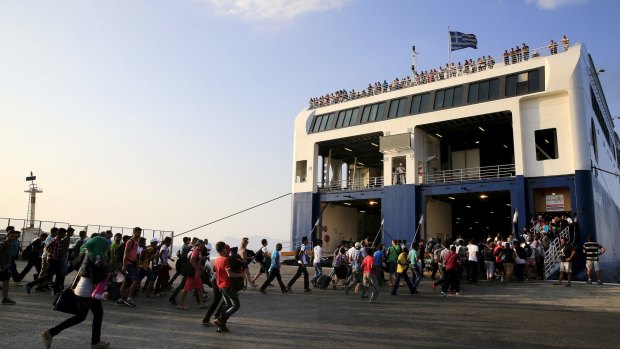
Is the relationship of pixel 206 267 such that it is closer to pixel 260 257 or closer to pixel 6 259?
pixel 260 257

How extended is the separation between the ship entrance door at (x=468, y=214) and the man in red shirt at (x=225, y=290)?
67.9ft

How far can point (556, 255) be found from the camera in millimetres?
19109

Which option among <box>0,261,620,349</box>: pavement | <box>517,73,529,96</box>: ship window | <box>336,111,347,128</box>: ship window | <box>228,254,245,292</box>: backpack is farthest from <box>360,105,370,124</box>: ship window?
<box>228,254,245,292</box>: backpack

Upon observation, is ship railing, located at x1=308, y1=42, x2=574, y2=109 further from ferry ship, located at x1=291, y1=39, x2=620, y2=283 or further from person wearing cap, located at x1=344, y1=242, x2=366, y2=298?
person wearing cap, located at x1=344, y1=242, x2=366, y2=298

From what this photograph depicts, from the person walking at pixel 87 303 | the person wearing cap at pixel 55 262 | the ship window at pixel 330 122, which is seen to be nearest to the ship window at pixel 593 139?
the ship window at pixel 330 122

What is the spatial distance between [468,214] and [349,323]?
114 ft

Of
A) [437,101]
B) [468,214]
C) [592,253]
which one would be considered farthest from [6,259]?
[468,214]

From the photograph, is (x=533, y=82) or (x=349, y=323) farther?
(x=533, y=82)

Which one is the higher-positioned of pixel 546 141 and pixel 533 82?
pixel 533 82

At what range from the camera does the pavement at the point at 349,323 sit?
7145 millimetres

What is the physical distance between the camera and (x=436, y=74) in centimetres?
2997

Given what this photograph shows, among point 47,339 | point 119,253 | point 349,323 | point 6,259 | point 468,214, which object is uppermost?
point 468,214

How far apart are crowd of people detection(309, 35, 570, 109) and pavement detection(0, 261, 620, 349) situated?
56.4 ft

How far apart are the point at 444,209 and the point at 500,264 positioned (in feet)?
51.6
